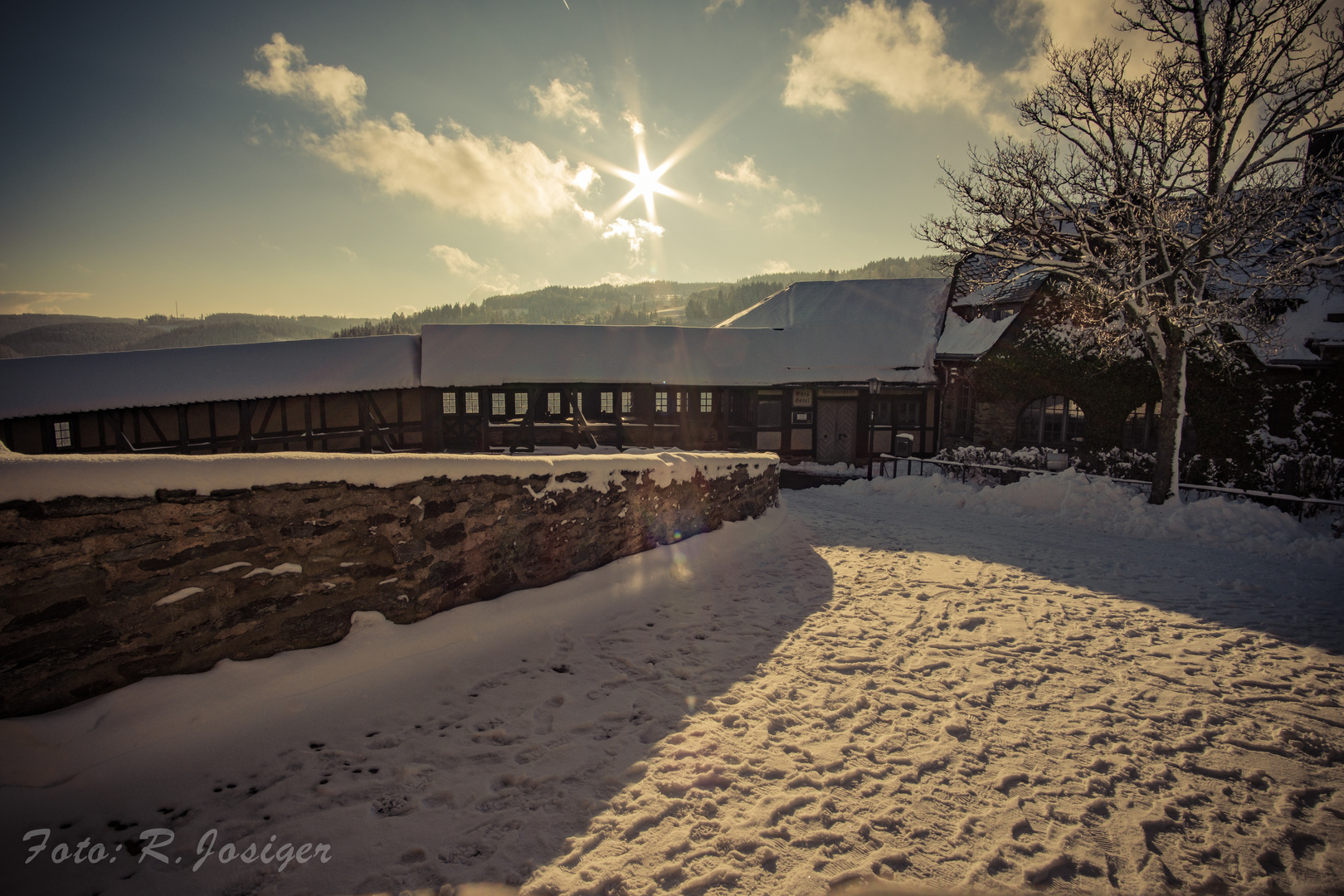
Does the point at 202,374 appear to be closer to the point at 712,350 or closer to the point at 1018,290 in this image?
the point at 712,350

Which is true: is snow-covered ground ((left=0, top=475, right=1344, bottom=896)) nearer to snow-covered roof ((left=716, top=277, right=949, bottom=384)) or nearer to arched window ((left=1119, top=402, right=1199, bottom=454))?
arched window ((left=1119, top=402, right=1199, bottom=454))

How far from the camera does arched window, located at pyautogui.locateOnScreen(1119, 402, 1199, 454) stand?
13.5 metres

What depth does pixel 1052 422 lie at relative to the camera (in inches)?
619

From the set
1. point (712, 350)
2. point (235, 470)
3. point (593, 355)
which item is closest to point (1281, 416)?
point (712, 350)

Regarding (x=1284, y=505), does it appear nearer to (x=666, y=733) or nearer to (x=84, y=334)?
(x=666, y=733)

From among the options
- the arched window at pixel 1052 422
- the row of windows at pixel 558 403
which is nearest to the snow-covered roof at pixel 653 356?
the row of windows at pixel 558 403

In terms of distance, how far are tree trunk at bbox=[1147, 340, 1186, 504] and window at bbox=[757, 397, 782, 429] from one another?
1057cm

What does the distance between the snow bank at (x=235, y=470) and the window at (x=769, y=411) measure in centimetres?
1460

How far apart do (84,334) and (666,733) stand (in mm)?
110083

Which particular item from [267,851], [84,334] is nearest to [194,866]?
[267,851]

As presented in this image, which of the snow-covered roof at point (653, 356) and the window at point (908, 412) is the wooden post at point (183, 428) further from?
the window at point (908, 412)

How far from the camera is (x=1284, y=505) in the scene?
10.0 metres

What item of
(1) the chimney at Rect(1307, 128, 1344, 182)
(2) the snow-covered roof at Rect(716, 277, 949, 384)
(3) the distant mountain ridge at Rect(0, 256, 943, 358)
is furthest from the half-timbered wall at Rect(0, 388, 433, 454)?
(3) the distant mountain ridge at Rect(0, 256, 943, 358)

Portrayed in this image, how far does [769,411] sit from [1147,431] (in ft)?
34.5
